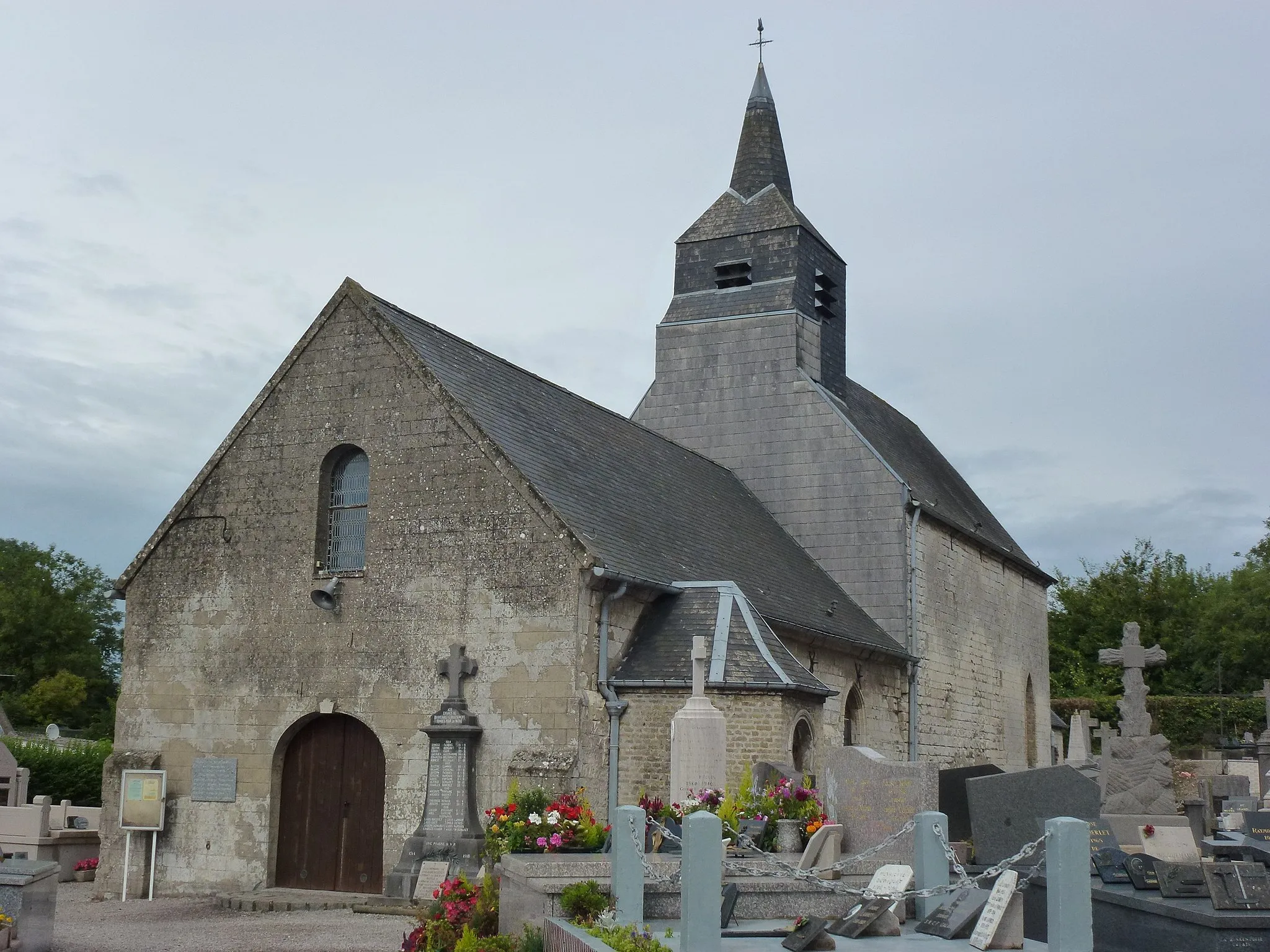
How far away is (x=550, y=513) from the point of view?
16.0 metres

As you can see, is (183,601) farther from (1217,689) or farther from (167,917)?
(1217,689)

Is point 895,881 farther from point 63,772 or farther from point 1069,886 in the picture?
point 63,772

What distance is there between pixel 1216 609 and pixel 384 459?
131ft

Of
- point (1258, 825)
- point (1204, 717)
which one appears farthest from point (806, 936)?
point (1204, 717)

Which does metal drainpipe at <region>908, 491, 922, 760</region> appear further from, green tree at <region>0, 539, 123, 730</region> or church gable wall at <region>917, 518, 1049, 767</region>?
green tree at <region>0, 539, 123, 730</region>

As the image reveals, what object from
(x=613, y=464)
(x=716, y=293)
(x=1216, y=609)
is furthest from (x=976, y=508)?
(x=1216, y=609)

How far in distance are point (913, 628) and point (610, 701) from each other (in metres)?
10.0

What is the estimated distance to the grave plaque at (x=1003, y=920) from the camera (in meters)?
8.54

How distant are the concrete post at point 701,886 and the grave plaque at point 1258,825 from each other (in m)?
9.77

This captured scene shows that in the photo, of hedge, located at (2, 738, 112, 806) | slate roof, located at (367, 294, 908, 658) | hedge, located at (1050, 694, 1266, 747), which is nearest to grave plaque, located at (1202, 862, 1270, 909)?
slate roof, located at (367, 294, 908, 658)

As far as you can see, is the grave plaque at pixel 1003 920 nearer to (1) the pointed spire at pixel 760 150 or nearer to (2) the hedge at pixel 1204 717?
(1) the pointed spire at pixel 760 150

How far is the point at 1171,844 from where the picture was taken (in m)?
13.1

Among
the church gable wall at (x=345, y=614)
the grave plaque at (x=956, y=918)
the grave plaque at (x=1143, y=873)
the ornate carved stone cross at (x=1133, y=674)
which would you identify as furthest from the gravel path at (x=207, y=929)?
the ornate carved stone cross at (x=1133, y=674)

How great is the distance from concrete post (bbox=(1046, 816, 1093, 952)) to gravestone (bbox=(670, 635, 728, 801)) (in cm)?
576
